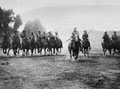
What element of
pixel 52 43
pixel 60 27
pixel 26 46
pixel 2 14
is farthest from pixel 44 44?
pixel 60 27

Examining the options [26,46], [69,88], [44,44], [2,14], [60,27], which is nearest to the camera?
[69,88]

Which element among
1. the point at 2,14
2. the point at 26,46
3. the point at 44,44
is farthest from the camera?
the point at 2,14

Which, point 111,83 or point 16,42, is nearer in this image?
point 111,83

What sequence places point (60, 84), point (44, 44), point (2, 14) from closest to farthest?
point (60, 84) → point (44, 44) → point (2, 14)

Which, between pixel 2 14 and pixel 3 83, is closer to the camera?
pixel 3 83

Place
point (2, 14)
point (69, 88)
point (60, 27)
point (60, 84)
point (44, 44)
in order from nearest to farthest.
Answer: point (69, 88), point (60, 84), point (44, 44), point (2, 14), point (60, 27)

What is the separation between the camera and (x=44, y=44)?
1104 inches

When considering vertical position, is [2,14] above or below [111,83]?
above

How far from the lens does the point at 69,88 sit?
31.4 feet

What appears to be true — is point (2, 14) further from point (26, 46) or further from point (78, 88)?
point (78, 88)

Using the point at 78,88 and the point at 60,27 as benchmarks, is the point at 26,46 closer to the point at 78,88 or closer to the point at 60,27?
the point at 78,88

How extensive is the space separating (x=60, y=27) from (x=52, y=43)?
13342 centimetres

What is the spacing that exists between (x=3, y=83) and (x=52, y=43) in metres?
17.5

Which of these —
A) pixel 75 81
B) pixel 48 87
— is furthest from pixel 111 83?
pixel 48 87
